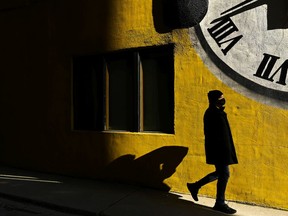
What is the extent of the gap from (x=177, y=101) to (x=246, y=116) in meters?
1.20

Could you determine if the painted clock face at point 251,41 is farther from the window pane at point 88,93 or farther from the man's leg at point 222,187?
the window pane at point 88,93

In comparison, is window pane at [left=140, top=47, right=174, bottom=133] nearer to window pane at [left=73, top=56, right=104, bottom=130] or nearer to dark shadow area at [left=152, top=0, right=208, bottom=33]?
dark shadow area at [left=152, top=0, right=208, bottom=33]

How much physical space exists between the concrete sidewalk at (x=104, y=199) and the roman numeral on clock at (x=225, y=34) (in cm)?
248

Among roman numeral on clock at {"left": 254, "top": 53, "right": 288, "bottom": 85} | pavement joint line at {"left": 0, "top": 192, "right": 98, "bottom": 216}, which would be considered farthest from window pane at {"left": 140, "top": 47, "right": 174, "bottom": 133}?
pavement joint line at {"left": 0, "top": 192, "right": 98, "bottom": 216}

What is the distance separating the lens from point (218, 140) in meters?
4.91

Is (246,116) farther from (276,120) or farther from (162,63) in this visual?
(162,63)

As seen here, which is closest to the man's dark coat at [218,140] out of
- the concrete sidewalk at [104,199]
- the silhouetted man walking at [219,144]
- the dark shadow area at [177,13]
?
the silhouetted man walking at [219,144]

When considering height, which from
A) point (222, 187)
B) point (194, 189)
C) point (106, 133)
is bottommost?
point (194, 189)

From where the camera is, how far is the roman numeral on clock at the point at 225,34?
5.53 meters

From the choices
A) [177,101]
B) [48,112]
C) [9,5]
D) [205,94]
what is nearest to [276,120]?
[205,94]

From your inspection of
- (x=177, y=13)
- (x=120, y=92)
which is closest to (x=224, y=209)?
(x=120, y=92)

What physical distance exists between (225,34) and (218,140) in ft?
5.89

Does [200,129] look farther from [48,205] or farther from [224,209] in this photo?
[48,205]

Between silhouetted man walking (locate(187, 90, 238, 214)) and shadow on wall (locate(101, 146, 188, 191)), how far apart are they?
984 mm
